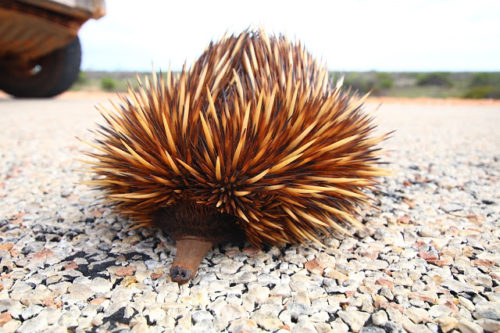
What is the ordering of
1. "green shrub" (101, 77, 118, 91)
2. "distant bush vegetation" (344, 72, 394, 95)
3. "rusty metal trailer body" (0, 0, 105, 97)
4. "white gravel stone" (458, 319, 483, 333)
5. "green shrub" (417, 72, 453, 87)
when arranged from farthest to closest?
1. "green shrub" (417, 72, 453, 87)
2. "distant bush vegetation" (344, 72, 394, 95)
3. "green shrub" (101, 77, 118, 91)
4. "rusty metal trailer body" (0, 0, 105, 97)
5. "white gravel stone" (458, 319, 483, 333)

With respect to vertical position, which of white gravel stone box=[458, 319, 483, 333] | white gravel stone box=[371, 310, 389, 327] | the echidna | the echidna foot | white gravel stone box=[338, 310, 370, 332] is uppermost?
the echidna

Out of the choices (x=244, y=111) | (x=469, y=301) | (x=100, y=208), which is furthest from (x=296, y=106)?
(x=100, y=208)

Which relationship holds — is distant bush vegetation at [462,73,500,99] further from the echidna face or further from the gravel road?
the echidna face

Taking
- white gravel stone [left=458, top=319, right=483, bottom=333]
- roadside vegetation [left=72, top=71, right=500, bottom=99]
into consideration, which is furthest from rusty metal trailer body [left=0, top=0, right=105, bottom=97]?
roadside vegetation [left=72, top=71, right=500, bottom=99]

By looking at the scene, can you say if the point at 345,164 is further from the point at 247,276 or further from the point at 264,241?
the point at 247,276

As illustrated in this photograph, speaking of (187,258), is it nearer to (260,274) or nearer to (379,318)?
(260,274)

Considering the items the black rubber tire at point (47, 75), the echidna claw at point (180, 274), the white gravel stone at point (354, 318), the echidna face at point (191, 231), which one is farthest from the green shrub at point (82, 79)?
the white gravel stone at point (354, 318)

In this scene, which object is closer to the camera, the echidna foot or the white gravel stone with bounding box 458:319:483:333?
the white gravel stone with bounding box 458:319:483:333
